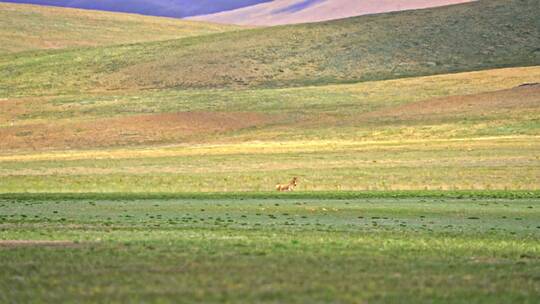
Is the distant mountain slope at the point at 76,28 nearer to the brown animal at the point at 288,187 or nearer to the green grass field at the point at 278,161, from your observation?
the green grass field at the point at 278,161

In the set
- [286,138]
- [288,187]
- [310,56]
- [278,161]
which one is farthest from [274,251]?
[310,56]

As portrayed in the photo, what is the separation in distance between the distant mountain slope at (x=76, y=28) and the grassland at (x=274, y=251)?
268 feet

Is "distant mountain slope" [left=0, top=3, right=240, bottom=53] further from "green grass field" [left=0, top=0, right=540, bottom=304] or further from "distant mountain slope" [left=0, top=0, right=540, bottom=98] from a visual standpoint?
→ "distant mountain slope" [left=0, top=0, right=540, bottom=98]

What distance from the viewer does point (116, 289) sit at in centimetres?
1438

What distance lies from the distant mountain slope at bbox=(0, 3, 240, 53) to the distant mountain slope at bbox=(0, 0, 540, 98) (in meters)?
12.8

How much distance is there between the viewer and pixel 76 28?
122125 mm

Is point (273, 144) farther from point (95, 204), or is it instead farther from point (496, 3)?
point (496, 3)

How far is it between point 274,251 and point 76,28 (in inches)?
4194

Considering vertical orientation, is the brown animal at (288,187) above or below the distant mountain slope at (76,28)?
below

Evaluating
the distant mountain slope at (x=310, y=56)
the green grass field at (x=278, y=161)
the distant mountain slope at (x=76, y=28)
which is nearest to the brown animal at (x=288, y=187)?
the green grass field at (x=278, y=161)

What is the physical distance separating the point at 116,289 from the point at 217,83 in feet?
230

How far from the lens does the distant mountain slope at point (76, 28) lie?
113000 millimetres

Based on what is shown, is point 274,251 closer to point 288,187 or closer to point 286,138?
point 288,187

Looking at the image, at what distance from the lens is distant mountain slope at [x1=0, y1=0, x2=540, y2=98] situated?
8525cm
